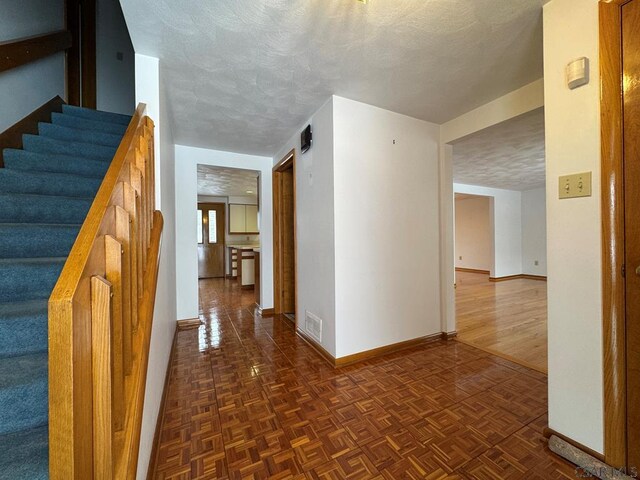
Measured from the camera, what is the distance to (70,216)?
1580mm

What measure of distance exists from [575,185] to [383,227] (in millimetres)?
1363

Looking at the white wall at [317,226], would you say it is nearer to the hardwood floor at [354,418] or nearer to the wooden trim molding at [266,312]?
the hardwood floor at [354,418]

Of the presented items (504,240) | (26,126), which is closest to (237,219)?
(26,126)

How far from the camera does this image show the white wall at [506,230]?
20.8 ft

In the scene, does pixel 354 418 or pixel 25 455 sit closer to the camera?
pixel 25 455

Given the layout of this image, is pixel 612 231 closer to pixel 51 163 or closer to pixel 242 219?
pixel 51 163

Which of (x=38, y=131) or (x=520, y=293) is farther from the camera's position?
(x=520, y=293)

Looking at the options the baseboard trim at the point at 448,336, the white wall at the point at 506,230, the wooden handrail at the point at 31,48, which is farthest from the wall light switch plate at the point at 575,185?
the white wall at the point at 506,230

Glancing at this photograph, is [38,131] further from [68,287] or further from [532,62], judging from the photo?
[532,62]

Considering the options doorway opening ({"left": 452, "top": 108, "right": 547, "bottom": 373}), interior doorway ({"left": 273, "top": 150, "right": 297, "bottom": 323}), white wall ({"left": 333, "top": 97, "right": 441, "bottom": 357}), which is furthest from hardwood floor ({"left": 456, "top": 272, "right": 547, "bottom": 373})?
interior doorway ({"left": 273, "top": 150, "right": 297, "bottom": 323})

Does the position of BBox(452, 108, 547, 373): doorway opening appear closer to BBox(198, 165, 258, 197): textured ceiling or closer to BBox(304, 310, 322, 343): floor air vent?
BBox(304, 310, 322, 343): floor air vent

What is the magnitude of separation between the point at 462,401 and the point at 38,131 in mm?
3847

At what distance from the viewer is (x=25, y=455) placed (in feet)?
2.47

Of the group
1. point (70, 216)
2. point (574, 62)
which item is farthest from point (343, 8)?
point (70, 216)
